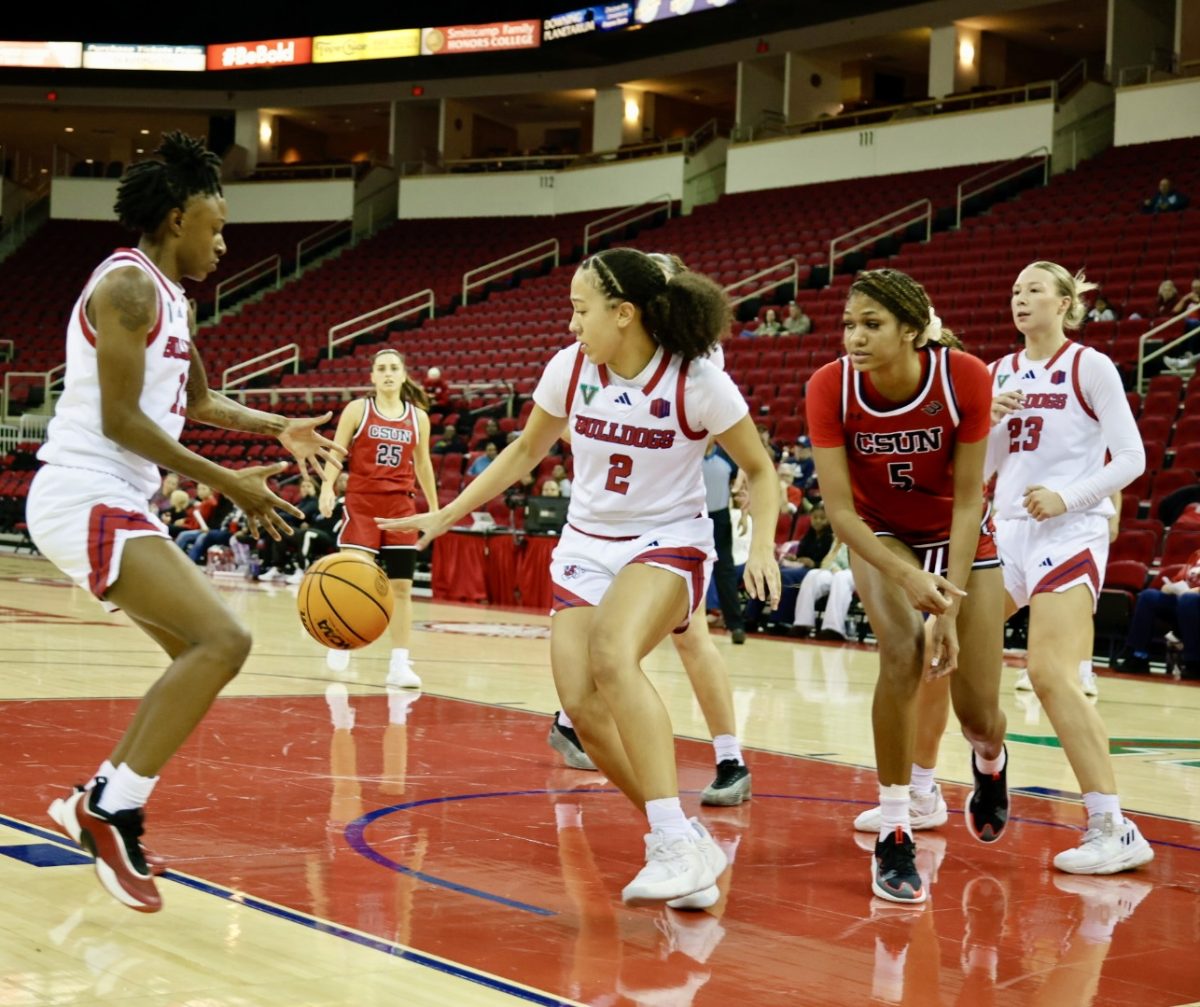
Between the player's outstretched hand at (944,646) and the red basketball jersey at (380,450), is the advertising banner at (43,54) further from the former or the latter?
the player's outstretched hand at (944,646)

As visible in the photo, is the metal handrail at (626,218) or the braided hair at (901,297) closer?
the braided hair at (901,297)

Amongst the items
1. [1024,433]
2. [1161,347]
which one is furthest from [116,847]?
[1161,347]

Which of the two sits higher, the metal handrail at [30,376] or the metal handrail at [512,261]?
the metal handrail at [512,261]

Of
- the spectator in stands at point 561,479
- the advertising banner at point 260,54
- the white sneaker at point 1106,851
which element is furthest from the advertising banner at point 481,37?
the white sneaker at point 1106,851

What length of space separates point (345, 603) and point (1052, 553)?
124 inches

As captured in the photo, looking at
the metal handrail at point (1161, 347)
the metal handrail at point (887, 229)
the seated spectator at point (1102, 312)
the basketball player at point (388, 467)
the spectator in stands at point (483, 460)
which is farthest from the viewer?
the metal handrail at point (887, 229)

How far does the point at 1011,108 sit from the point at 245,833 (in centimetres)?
2198

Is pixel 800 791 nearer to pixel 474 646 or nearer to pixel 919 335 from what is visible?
pixel 919 335

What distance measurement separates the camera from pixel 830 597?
13.4 meters

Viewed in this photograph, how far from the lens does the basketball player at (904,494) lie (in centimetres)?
420

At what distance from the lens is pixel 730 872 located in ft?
14.3

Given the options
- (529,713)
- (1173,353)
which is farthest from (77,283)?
(529,713)

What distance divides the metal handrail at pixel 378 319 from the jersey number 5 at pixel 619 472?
22472mm

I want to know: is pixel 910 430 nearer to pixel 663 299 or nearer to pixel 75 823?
pixel 663 299
